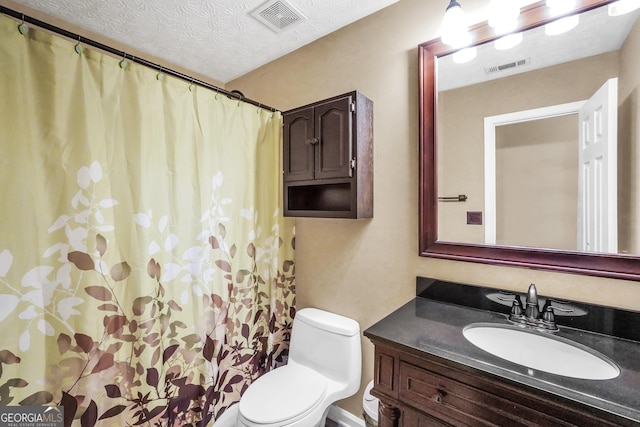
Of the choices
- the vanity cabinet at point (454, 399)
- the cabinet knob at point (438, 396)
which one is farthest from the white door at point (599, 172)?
the cabinet knob at point (438, 396)

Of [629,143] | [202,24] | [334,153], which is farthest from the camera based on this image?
[202,24]

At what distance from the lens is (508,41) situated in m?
1.21

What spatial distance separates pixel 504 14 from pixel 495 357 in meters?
1.28

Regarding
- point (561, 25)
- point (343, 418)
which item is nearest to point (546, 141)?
point (561, 25)

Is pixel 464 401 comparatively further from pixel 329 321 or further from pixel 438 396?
pixel 329 321

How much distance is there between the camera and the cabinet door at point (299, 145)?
1.60 metres

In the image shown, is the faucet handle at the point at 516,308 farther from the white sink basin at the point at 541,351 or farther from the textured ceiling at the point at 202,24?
the textured ceiling at the point at 202,24

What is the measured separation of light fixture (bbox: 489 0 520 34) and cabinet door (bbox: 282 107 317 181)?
Result: 2.96 feet

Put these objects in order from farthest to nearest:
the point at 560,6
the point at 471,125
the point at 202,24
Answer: the point at 202,24 → the point at 471,125 → the point at 560,6

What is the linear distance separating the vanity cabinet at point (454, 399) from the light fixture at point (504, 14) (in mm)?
1311

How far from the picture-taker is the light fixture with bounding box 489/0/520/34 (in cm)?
111

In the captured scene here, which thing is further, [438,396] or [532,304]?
[532,304]

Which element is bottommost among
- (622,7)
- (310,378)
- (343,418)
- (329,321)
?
(343,418)

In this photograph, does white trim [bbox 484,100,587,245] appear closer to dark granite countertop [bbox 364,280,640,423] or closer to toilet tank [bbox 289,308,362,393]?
dark granite countertop [bbox 364,280,640,423]
